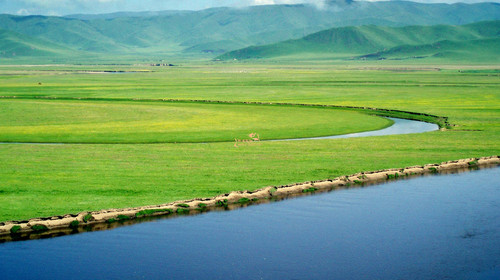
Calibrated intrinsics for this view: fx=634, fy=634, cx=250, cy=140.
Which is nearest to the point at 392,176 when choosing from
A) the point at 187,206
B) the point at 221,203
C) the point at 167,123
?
the point at 221,203

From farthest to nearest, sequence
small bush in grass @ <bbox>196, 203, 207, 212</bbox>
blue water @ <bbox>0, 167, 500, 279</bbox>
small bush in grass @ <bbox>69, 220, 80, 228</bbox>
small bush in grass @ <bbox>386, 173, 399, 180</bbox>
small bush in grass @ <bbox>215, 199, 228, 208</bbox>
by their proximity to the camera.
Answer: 1. small bush in grass @ <bbox>386, 173, 399, 180</bbox>
2. small bush in grass @ <bbox>215, 199, 228, 208</bbox>
3. small bush in grass @ <bbox>196, 203, 207, 212</bbox>
4. small bush in grass @ <bbox>69, 220, 80, 228</bbox>
5. blue water @ <bbox>0, 167, 500, 279</bbox>

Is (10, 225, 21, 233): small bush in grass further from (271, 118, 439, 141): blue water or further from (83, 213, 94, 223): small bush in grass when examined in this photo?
(271, 118, 439, 141): blue water

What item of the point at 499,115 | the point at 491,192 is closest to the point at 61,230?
the point at 491,192

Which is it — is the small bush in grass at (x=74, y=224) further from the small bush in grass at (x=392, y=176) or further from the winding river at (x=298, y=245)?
the small bush in grass at (x=392, y=176)

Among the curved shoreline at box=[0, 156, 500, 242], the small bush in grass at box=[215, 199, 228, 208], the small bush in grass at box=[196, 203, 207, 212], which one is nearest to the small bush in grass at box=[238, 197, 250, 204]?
the curved shoreline at box=[0, 156, 500, 242]

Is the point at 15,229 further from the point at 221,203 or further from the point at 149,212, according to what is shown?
the point at 221,203

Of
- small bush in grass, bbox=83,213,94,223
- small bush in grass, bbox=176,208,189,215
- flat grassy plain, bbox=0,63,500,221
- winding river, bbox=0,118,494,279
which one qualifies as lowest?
winding river, bbox=0,118,494,279

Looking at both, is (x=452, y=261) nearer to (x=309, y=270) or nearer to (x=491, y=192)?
(x=309, y=270)

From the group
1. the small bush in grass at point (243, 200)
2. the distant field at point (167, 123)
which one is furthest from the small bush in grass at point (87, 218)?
the distant field at point (167, 123)
